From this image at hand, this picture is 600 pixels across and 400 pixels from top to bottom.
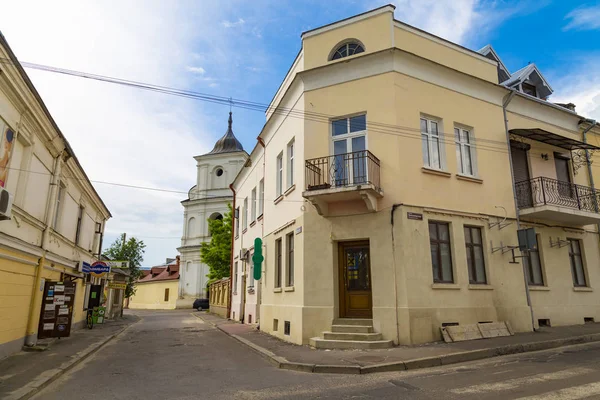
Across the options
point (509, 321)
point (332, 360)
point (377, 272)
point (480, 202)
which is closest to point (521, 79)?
point (480, 202)

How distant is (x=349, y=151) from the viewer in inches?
490

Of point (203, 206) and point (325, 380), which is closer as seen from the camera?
point (325, 380)

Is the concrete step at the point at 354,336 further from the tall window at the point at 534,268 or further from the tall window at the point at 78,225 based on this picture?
the tall window at the point at 78,225

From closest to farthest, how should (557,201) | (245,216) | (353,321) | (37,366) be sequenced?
(37,366)
(353,321)
(557,201)
(245,216)

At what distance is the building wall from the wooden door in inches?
1750

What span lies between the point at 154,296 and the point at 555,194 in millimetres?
53888

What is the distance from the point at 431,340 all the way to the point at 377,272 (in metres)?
2.26

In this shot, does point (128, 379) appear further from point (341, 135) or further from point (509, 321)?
point (509, 321)

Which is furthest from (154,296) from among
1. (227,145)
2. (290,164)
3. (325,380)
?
(325,380)

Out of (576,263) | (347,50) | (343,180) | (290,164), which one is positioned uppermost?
(347,50)

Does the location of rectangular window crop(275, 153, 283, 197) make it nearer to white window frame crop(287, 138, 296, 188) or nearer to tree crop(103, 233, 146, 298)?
white window frame crop(287, 138, 296, 188)

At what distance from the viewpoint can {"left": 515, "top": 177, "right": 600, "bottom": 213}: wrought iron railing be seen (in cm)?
1418

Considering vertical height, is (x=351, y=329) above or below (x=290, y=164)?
below

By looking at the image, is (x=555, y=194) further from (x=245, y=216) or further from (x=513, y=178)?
(x=245, y=216)
